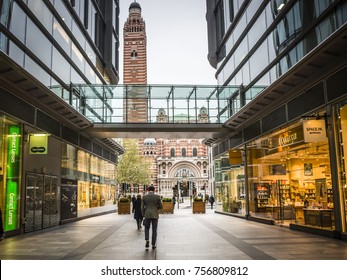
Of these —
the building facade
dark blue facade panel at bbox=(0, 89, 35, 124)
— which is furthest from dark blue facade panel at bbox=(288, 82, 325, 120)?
dark blue facade panel at bbox=(0, 89, 35, 124)

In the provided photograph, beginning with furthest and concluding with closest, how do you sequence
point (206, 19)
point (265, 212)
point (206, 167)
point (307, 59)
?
1. point (206, 167)
2. point (206, 19)
3. point (265, 212)
4. point (307, 59)

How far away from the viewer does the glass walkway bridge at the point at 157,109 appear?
2248cm

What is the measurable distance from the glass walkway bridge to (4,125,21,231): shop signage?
7517mm

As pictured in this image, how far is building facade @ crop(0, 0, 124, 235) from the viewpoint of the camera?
13.8 meters

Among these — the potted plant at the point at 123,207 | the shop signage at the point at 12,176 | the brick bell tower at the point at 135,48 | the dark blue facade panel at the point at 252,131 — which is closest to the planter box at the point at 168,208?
the potted plant at the point at 123,207

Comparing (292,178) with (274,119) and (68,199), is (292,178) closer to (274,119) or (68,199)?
(274,119)

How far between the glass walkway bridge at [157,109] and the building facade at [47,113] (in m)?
0.98

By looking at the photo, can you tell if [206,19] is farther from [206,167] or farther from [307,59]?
[206,167]

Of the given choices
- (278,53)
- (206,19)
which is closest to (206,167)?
(206,19)

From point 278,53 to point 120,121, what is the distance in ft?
34.9

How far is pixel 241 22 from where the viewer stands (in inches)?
899

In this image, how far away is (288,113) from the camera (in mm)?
15383

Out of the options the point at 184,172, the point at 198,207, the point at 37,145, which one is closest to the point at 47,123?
the point at 37,145

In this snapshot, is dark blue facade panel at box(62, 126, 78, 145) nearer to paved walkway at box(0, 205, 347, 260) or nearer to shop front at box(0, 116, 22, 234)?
shop front at box(0, 116, 22, 234)
